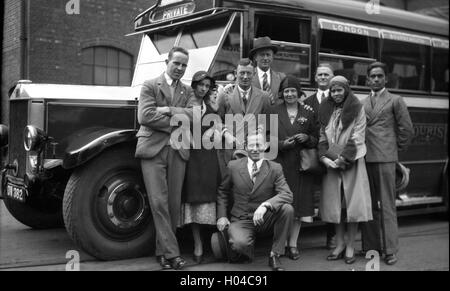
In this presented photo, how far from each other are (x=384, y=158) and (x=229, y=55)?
180 cm

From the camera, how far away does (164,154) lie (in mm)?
4387

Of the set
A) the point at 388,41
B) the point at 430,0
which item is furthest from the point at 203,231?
the point at 430,0

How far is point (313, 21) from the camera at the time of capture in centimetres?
565

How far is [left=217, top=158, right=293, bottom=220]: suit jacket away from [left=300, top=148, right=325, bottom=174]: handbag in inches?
15.7

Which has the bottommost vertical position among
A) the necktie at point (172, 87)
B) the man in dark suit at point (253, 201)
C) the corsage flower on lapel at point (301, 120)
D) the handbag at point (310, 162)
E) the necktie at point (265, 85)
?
the man in dark suit at point (253, 201)

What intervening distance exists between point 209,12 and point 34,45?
1641 millimetres

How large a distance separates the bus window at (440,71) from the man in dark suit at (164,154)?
4139mm

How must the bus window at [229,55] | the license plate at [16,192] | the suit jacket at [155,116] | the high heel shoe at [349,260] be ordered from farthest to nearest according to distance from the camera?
the bus window at [229,55] → the high heel shoe at [349,260] → the license plate at [16,192] → the suit jacket at [155,116]

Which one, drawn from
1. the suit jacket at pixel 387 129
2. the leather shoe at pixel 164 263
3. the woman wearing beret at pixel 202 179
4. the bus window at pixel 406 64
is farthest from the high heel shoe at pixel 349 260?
the bus window at pixel 406 64

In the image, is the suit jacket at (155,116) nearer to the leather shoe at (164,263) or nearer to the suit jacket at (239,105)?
the suit jacket at (239,105)

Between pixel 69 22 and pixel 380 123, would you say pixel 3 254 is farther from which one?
pixel 380 123

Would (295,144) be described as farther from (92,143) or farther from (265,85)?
(92,143)

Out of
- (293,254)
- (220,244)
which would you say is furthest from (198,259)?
(293,254)

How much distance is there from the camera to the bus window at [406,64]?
21.3 feet
